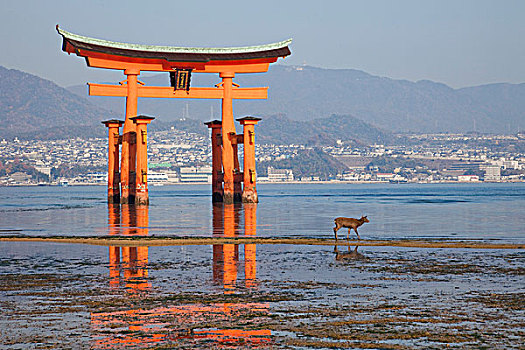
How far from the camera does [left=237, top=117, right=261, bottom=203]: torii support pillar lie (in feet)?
165

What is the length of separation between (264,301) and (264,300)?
0.09 meters

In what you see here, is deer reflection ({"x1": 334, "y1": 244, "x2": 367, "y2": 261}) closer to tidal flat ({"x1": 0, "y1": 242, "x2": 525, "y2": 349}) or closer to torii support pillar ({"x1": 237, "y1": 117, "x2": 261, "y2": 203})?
tidal flat ({"x1": 0, "y1": 242, "x2": 525, "y2": 349})

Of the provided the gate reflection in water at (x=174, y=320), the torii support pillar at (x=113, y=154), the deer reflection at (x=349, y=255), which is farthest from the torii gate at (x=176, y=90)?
the gate reflection in water at (x=174, y=320)

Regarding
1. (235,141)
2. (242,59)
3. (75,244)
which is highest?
(242,59)

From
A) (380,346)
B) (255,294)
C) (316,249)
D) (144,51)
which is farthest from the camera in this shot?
(144,51)

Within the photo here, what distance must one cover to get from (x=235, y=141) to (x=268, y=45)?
23.5 ft

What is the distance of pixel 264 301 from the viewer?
1082cm

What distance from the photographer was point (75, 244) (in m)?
21.7

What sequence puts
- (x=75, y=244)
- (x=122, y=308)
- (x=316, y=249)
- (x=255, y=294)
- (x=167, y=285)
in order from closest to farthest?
(x=122, y=308), (x=255, y=294), (x=167, y=285), (x=316, y=249), (x=75, y=244)

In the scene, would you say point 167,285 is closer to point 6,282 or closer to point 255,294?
point 255,294

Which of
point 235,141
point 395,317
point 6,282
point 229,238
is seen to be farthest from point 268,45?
point 395,317

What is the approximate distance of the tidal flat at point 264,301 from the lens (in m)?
8.40

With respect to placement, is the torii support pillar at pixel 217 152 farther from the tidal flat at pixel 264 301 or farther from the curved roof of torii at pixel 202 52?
the tidal flat at pixel 264 301

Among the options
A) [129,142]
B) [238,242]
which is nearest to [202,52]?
[129,142]
